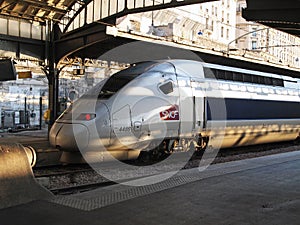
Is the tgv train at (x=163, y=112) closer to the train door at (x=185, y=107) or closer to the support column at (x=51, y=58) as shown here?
the train door at (x=185, y=107)

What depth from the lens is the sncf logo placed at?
11.2m

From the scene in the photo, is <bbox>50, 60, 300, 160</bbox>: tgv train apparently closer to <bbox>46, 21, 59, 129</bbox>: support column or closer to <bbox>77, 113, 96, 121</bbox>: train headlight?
<bbox>77, 113, 96, 121</bbox>: train headlight

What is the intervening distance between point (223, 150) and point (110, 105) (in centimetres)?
649

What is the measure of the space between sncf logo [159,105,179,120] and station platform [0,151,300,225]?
2925 mm

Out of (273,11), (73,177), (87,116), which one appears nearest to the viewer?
(273,11)

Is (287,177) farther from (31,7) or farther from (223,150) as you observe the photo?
(31,7)

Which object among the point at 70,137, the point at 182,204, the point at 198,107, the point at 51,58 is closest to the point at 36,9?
the point at 51,58

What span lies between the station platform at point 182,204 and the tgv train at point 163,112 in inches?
104

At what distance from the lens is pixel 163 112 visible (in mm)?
11188

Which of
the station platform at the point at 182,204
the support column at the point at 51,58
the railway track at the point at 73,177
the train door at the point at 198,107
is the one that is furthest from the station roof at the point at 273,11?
the support column at the point at 51,58

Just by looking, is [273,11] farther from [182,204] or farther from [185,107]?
[182,204]

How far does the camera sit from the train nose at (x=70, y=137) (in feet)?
33.6

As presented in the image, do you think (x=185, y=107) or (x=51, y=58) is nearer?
(x=185, y=107)

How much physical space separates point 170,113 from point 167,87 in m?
0.76
